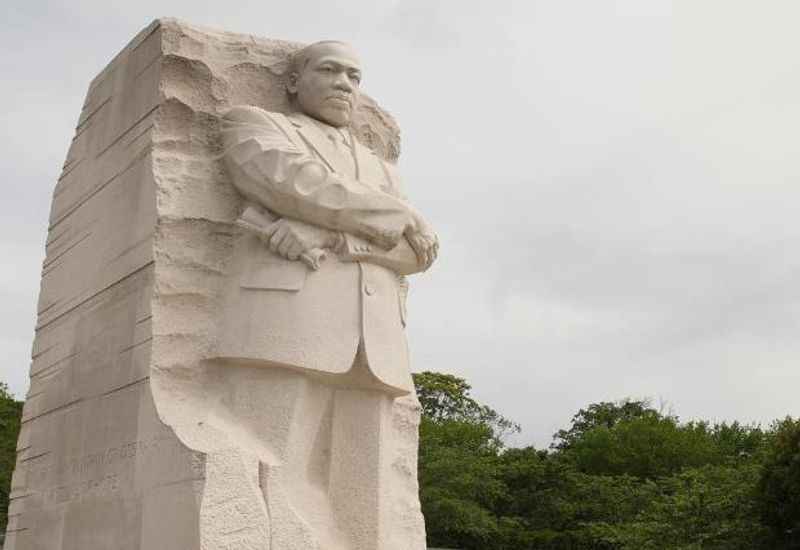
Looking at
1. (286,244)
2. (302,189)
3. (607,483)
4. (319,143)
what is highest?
(607,483)

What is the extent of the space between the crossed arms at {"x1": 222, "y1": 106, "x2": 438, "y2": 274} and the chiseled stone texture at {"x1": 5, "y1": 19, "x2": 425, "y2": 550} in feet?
0.95

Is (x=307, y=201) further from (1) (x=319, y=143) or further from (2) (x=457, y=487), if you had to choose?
(2) (x=457, y=487)

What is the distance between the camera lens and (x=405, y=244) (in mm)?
6406

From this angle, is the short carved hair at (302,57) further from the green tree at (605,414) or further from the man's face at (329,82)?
the green tree at (605,414)

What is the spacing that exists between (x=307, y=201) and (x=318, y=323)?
68 cm

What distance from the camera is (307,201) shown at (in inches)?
238

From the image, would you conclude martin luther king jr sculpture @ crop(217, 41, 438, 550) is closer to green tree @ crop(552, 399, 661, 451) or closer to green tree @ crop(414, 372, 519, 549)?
green tree @ crop(414, 372, 519, 549)

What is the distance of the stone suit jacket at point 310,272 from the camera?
231 inches

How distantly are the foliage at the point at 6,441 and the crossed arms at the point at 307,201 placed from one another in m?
18.4

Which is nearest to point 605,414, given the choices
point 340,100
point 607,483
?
point 607,483

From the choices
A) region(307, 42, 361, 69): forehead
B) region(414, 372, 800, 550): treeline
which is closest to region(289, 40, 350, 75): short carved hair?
region(307, 42, 361, 69): forehead

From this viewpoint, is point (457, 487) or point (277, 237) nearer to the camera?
point (277, 237)

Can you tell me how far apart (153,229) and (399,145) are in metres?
2.25

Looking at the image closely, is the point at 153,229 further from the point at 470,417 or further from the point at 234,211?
the point at 470,417
